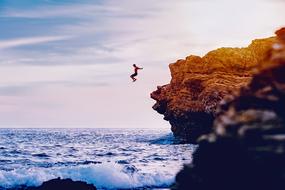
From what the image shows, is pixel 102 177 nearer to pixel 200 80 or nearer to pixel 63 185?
pixel 63 185

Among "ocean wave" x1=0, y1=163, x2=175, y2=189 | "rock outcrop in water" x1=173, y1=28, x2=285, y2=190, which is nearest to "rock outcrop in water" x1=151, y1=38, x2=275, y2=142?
"ocean wave" x1=0, y1=163, x2=175, y2=189

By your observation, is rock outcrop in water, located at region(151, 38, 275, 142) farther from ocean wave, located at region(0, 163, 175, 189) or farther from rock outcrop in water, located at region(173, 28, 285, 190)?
rock outcrop in water, located at region(173, 28, 285, 190)

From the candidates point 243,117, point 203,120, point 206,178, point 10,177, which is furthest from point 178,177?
point 203,120

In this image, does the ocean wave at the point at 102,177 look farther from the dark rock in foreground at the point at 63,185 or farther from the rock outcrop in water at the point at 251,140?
the rock outcrop in water at the point at 251,140

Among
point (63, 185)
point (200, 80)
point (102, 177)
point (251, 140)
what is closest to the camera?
point (251, 140)

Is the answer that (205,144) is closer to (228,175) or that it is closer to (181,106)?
(228,175)

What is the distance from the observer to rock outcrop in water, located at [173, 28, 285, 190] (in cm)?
923

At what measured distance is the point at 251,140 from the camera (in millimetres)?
9250

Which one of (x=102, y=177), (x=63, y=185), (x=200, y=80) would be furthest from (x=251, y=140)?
(x=200, y=80)

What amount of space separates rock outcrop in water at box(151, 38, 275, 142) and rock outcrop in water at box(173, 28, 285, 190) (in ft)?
230

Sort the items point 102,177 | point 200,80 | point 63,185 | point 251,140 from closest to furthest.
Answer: point 251,140 < point 63,185 < point 102,177 < point 200,80

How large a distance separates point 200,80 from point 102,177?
179 feet

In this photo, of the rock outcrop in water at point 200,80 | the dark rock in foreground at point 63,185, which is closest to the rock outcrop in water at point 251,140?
the dark rock in foreground at point 63,185

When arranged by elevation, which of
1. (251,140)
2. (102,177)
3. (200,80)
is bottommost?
(102,177)
